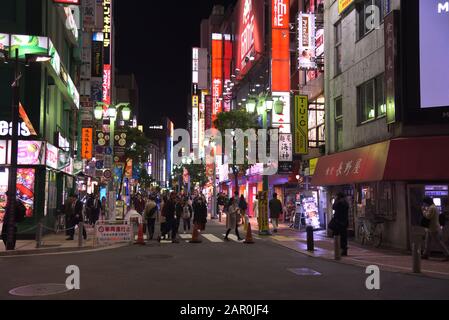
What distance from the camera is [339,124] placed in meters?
24.9

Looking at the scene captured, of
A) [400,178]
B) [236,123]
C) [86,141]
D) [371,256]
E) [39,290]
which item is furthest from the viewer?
[86,141]

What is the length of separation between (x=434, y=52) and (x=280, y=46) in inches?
890

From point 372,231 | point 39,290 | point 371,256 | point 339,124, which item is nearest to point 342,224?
point 371,256

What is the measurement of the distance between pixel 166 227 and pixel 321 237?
7181 mm

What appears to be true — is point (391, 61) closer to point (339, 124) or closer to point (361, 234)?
point (361, 234)

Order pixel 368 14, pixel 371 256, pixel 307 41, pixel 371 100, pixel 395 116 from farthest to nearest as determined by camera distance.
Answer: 1. pixel 307 41
2. pixel 368 14
3. pixel 371 100
4. pixel 395 116
5. pixel 371 256

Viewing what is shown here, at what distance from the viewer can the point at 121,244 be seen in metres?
19.9

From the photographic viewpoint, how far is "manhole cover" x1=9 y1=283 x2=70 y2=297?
384 inches

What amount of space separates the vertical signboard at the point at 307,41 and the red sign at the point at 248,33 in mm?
16743

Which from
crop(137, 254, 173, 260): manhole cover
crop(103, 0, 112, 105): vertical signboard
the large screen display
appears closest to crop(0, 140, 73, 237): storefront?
crop(137, 254, 173, 260): manhole cover

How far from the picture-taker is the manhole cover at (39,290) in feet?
32.0

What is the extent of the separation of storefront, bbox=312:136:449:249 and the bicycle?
177 millimetres

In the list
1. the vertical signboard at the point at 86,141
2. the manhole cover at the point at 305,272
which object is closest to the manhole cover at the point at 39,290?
the manhole cover at the point at 305,272
